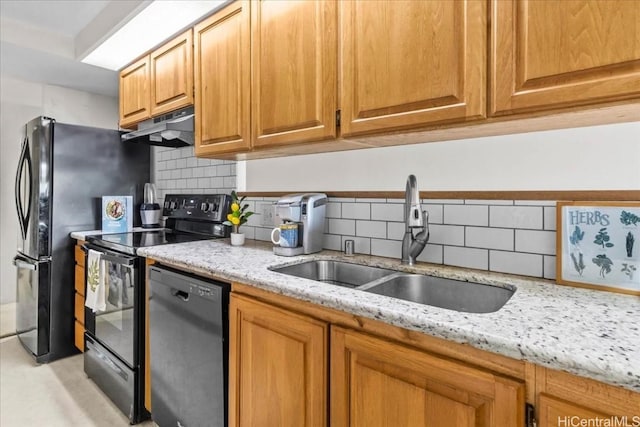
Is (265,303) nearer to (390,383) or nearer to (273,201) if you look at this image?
(390,383)

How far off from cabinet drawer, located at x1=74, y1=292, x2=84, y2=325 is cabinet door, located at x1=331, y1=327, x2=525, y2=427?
2.36m

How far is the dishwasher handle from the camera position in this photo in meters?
1.47

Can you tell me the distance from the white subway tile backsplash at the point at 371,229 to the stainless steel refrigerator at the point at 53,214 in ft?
7.45

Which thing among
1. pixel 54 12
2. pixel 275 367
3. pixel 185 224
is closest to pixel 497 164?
pixel 275 367

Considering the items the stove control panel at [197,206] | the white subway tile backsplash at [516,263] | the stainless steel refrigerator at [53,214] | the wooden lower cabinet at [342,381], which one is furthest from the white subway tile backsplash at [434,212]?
the stainless steel refrigerator at [53,214]

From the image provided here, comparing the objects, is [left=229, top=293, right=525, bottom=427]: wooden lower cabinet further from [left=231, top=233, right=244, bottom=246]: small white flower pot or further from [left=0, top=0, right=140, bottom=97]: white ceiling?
[left=0, top=0, right=140, bottom=97]: white ceiling

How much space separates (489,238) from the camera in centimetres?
129

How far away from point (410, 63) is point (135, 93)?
2.15 m

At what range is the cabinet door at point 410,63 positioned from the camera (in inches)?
40.1

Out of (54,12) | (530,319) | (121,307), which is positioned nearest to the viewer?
(530,319)

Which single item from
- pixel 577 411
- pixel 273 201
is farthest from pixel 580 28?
pixel 273 201

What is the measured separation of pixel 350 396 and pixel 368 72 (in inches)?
42.3

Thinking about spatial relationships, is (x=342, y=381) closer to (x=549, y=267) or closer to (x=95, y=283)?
(x=549, y=267)

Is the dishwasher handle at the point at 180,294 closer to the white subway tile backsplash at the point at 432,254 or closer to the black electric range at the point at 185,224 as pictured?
the black electric range at the point at 185,224
